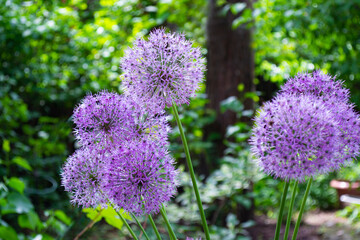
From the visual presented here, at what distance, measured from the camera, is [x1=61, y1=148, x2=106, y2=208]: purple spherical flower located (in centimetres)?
59

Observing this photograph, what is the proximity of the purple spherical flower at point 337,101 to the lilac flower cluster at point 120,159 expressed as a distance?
0.73 feet

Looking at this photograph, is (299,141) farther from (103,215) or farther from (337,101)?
(103,215)

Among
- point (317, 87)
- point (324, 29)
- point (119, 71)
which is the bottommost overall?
point (317, 87)

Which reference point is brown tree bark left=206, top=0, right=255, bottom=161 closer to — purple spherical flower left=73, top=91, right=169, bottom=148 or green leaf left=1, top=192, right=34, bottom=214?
green leaf left=1, top=192, right=34, bottom=214

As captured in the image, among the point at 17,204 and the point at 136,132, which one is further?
the point at 17,204

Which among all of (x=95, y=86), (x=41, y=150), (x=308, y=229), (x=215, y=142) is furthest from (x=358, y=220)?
(x=41, y=150)

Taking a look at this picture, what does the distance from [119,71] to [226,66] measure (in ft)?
2.82

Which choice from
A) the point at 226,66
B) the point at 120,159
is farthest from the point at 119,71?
the point at 120,159

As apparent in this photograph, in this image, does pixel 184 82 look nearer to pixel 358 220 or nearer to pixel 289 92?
pixel 289 92

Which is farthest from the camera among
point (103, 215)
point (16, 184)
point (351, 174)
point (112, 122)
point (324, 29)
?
point (351, 174)

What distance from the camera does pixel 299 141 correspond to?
1.65 ft

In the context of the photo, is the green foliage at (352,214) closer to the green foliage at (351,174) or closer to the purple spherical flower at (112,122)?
the green foliage at (351,174)

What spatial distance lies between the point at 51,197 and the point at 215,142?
1.35 metres

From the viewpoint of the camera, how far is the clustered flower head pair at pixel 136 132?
22.1 inches
